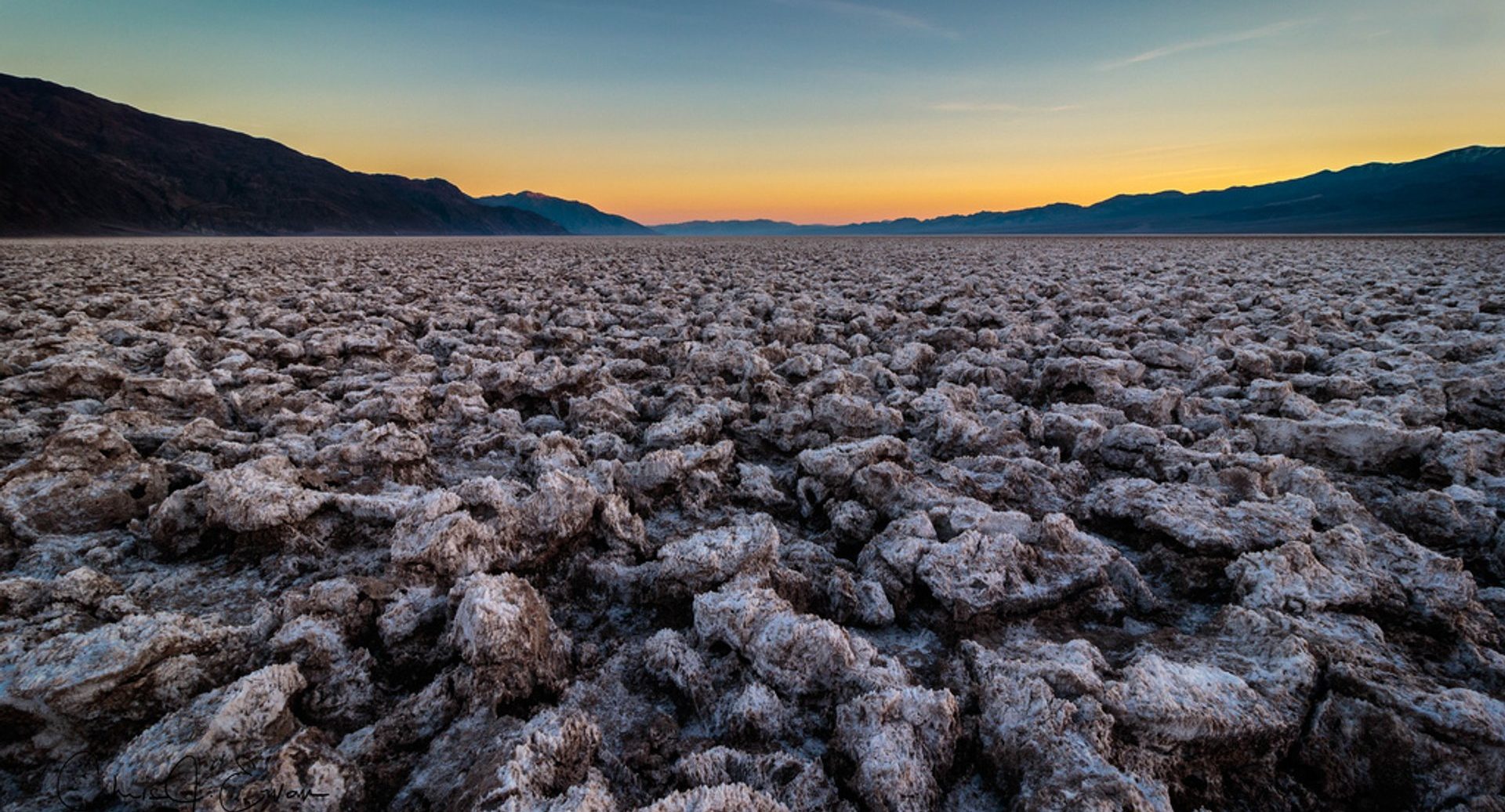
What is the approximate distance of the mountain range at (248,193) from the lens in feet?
209

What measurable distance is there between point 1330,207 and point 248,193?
169772 mm

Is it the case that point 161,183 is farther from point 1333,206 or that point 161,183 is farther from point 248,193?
point 1333,206

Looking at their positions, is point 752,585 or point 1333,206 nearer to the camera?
point 752,585

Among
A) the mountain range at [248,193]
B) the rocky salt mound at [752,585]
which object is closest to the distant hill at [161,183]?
the mountain range at [248,193]

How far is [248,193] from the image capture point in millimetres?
87625

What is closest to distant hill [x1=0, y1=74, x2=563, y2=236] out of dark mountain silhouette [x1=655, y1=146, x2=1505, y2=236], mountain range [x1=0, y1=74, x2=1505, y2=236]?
mountain range [x1=0, y1=74, x2=1505, y2=236]

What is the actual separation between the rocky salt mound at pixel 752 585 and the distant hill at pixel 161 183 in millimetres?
73122

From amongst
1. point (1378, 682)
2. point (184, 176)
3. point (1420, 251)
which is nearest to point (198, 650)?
point (1378, 682)

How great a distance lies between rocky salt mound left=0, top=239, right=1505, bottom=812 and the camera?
124cm

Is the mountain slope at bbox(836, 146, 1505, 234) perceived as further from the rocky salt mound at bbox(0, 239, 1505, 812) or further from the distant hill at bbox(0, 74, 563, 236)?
the distant hill at bbox(0, 74, 563, 236)

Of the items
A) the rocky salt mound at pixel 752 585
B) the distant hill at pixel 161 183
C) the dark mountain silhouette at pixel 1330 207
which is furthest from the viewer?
the dark mountain silhouette at pixel 1330 207

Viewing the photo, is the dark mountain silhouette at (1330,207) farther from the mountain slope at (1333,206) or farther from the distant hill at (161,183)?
the distant hill at (161,183)

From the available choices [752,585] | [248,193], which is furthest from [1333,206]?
[248,193]

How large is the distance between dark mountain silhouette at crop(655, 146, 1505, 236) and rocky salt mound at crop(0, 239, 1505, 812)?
266ft
